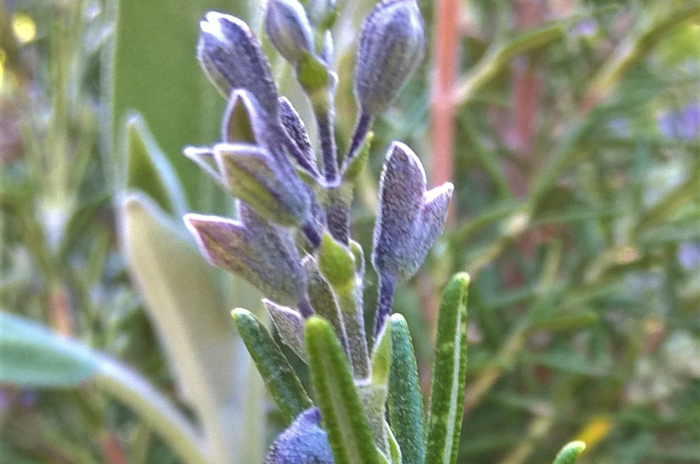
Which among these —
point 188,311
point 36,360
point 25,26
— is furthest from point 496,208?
point 25,26

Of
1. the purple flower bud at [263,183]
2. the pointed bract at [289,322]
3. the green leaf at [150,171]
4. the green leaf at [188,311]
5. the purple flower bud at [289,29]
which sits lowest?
the pointed bract at [289,322]

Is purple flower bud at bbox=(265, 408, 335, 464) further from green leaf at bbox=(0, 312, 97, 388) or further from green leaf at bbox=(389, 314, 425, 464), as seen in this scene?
green leaf at bbox=(0, 312, 97, 388)

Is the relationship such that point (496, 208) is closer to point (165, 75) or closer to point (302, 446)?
point (165, 75)

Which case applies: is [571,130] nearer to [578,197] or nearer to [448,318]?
[578,197]

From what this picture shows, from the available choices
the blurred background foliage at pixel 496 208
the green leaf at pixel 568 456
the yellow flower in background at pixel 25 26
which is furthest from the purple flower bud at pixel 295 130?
the yellow flower in background at pixel 25 26

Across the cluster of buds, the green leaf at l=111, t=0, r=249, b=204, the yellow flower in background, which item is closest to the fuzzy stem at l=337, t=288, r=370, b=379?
the cluster of buds

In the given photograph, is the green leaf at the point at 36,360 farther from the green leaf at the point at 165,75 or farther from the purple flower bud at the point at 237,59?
the purple flower bud at the point at 237,59
